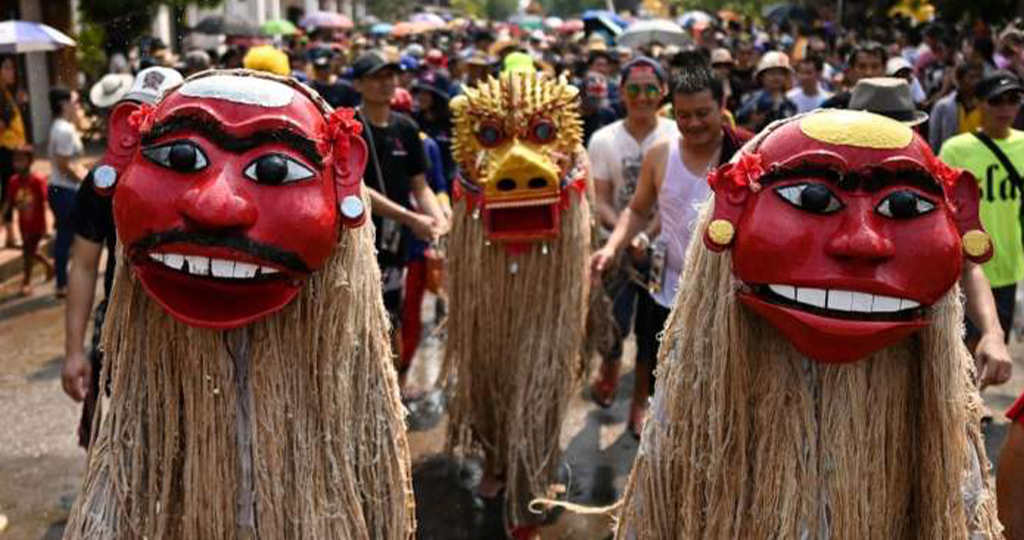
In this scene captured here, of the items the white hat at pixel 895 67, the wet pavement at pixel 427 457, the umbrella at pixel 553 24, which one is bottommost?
the umbrella at pixel 553 24


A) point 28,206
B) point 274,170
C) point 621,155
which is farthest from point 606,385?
point 28,206

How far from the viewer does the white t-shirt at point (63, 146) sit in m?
6.83

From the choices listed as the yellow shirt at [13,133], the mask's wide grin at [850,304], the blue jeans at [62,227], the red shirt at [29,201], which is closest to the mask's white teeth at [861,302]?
the mask's wide grin at [850,304]

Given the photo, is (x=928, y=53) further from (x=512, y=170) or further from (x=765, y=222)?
(x=765, y=222)

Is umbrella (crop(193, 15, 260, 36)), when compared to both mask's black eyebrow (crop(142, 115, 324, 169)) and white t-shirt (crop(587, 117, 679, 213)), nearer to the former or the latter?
white t-shirt (crop(587, 117, 679, 213))

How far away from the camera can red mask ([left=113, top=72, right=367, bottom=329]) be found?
2.38m

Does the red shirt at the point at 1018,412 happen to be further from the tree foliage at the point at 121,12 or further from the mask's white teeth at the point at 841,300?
the tree foliage at the point at 121,12

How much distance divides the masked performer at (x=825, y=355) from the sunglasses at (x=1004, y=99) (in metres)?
2.75

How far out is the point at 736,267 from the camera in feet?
7.90

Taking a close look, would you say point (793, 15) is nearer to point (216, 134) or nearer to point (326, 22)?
point (326, 22)

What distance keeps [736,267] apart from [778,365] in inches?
10.8

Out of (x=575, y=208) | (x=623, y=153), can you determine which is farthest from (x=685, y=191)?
(x=623, y=153)

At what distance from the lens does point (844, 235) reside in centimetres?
230

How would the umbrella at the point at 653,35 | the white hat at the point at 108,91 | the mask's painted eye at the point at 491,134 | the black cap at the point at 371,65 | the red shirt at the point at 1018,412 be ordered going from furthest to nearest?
the umbrella at the point at 653,35, the white hat at the point at 108,91, the black cap at the point at 371,65, the mask's painted eye at the point at 491,134, the red shirt at the point at 1018,412
